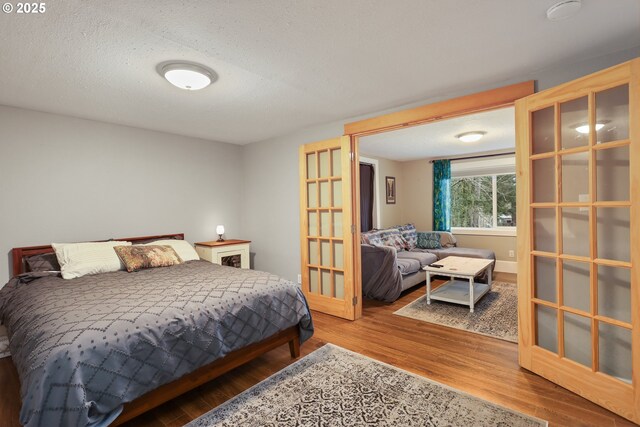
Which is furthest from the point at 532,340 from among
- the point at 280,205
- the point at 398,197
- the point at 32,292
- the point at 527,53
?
the point at 398,197

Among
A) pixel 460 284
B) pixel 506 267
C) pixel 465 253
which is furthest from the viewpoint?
pixel 506 267

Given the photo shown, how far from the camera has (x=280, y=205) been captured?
4219 mm

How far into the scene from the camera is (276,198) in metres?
4.27

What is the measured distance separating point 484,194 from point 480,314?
3.54 m

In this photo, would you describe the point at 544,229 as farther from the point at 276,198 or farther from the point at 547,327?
the point at 276,198

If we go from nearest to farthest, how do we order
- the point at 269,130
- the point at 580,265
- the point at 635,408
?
the point at 635,408 → the point at 580,265 → the point at 269,130

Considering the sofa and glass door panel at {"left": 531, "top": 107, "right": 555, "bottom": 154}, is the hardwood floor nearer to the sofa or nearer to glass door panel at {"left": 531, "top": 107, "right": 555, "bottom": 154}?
the sofa

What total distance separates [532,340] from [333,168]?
96.2 inches

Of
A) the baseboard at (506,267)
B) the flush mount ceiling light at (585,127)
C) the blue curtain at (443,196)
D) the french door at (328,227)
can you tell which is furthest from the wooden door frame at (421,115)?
the baseboard at (506,267)

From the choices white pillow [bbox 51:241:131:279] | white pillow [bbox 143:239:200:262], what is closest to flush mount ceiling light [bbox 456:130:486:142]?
white pillow [bbox 143:239:200:262]

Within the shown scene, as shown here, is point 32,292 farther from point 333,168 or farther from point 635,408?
point 635,408

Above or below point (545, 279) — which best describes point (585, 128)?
above

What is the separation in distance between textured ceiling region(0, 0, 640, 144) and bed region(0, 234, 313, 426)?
1.59 meters

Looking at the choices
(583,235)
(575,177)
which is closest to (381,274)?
(583,235)
